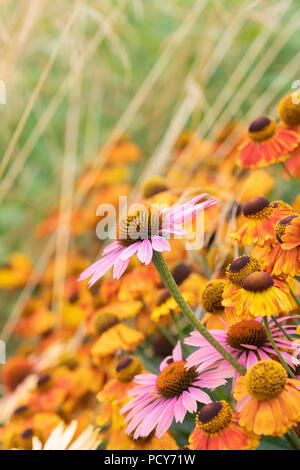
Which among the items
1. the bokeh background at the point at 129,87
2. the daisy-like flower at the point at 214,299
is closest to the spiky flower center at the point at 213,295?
the daisy-like flower at the point at 214,299

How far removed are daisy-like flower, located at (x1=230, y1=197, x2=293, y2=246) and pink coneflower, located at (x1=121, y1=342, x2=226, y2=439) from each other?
0.14 m

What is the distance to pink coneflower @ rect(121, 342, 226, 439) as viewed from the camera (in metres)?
0.51

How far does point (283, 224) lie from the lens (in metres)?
0.52

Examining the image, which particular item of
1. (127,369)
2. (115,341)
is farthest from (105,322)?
(127,369)

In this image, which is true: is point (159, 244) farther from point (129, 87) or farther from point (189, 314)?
point (129, 87)

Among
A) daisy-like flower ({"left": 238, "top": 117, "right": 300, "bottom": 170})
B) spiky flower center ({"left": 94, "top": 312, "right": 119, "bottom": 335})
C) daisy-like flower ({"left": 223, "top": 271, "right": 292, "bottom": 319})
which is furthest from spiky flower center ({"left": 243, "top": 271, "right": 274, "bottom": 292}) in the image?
spiky flower center ({"left": 94, "top": 312, "right": 119, "bottom": 335})

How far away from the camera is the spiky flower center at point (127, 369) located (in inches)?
26.9

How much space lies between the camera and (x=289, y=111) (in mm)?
717


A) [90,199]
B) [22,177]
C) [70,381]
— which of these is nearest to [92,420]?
[70,381]

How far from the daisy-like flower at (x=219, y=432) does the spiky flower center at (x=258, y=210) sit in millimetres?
207

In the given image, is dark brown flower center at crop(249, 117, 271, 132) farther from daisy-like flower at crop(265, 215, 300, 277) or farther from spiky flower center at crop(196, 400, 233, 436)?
spiky flower center at crop(196, 400, 233, 436)

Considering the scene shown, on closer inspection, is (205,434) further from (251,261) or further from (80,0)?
(80,0)

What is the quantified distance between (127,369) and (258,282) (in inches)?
11.6
